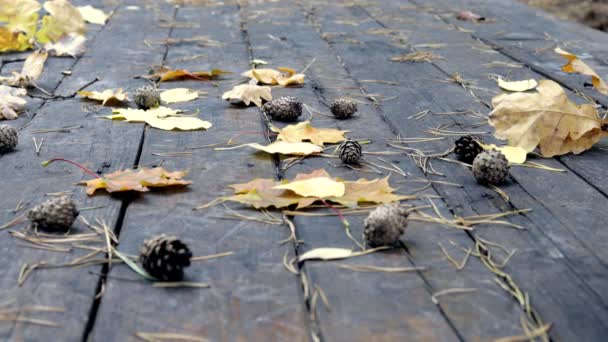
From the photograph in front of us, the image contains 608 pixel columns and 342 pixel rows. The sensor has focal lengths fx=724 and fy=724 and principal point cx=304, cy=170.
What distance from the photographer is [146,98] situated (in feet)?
7.59

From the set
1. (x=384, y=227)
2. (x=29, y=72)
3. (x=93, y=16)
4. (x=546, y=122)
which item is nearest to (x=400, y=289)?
(x=384, y=227)

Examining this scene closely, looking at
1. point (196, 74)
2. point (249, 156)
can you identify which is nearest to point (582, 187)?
point (249, 156)

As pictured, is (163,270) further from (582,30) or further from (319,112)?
(582,30)

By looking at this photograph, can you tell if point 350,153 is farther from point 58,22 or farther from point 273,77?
point 58,22

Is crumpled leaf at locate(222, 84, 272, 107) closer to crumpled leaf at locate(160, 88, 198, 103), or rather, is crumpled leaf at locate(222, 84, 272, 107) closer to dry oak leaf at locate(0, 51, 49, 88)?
crumpled leaf at locate(160, 88, 198, 103)

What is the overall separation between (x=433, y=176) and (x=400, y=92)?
0.85 meters

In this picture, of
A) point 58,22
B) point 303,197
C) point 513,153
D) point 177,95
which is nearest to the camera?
point 303,197

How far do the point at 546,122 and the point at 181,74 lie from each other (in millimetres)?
1397

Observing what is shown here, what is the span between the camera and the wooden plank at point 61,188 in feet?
3.69

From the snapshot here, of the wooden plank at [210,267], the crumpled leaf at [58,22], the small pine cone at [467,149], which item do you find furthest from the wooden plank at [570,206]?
the crumpled leaf at [58,22]

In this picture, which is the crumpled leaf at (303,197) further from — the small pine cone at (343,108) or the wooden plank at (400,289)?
the small pine cone at (343,108)

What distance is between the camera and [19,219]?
148cm

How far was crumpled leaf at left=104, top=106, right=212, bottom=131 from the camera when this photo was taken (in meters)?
2.11

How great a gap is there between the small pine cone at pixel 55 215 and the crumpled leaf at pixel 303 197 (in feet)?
1.06
